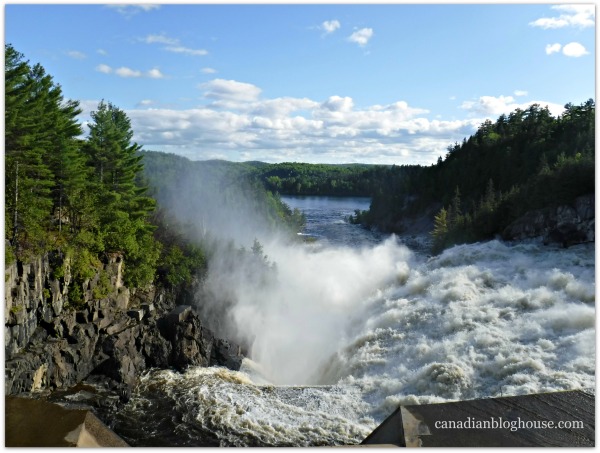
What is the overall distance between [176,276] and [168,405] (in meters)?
13.9

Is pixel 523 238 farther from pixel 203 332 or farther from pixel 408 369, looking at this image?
pixel 203 332

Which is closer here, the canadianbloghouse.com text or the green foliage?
the canadianbloghouse.com text

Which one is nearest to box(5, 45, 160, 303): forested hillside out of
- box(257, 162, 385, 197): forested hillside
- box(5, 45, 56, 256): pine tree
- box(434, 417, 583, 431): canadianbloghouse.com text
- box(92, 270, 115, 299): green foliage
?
box(5, 45, 56, 256): pine tree

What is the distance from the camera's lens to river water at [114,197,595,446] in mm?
17203

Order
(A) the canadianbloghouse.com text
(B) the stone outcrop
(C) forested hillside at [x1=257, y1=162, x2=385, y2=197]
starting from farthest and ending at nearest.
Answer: (C) forested hillside at [x1=257, y1=162, x2=385, y2=197], (B) the stone outcrop, (A) the canadianbloghouse.com text

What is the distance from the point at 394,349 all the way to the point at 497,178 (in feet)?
164

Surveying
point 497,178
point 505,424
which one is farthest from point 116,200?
point 497,178

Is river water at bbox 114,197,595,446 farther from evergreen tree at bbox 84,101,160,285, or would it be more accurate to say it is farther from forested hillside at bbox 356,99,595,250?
evergreen tree at bbox 84,101,160,285

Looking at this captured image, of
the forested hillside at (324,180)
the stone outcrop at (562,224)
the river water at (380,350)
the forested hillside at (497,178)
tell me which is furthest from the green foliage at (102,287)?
the forested hillside at (324,180)

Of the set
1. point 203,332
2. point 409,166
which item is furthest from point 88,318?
point 409,166

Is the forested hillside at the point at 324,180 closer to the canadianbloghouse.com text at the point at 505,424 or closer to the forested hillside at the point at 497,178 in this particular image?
the forested hillside at the point at 497,178

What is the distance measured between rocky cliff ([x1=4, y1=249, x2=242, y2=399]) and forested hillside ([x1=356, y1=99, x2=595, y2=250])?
83.0 ft

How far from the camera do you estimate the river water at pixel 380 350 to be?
17203 millimetres

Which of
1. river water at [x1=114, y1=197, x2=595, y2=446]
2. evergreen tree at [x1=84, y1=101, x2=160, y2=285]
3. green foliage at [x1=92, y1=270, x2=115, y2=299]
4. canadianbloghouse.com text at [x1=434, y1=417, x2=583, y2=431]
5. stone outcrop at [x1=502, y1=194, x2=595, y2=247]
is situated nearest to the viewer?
canadianbloghouse.com text at [x1=434, y1=417, x2=583, y2=431]
